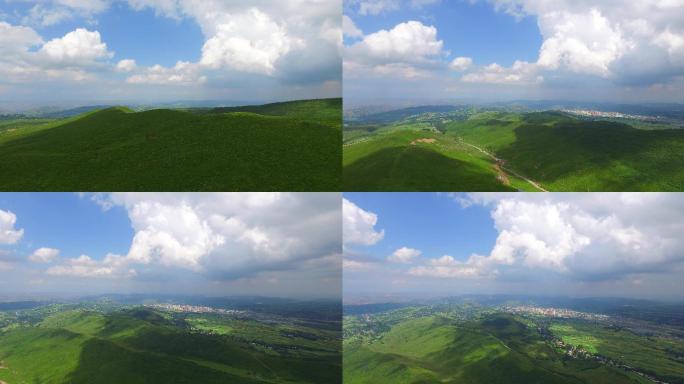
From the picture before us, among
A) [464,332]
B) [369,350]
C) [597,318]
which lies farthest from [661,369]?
[369,350]

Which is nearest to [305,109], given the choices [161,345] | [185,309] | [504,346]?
[161,345]

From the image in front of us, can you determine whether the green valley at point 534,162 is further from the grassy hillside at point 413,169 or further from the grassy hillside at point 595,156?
the grassy hillside at point 413,169

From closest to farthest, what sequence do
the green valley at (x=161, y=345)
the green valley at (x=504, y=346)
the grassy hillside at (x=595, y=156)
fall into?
the green valley at (x=504, y=346)
the grassy hillside at (x=595, y=156)
the green valley at (x=161, y=345)

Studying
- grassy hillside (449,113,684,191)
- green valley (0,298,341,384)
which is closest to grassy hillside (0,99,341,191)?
green valley (0,298,341,384)

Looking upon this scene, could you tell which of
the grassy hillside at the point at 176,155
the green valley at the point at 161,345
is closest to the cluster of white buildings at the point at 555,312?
the green valley at the point at 161,345

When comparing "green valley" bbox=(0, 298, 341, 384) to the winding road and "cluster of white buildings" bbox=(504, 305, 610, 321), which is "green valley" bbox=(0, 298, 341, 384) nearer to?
"cluster of white buildings" bbox=(504, 305, 610, 321)

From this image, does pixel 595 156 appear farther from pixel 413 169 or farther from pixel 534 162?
pixel 413 169
